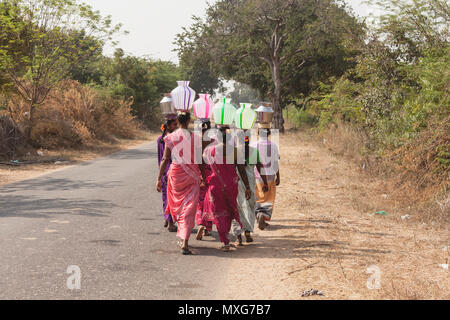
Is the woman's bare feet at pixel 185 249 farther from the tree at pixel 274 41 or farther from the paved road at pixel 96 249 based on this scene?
the tree at pixel 274 41

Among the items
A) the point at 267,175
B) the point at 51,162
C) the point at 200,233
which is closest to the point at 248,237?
the point at 200,233

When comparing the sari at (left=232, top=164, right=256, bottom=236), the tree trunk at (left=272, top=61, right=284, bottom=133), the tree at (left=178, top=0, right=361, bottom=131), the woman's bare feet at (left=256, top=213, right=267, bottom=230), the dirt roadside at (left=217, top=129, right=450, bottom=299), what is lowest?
the dirt roadside at (left=217, top=129, right=450, bottom=299)

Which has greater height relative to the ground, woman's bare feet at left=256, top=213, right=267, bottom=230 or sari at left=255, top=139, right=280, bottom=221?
sari at left=255, top=139, right=280, bottom=221

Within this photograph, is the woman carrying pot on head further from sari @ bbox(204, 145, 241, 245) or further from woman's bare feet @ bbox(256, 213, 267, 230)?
woman's bare feet @ bbox(256, 213, 267, 230)

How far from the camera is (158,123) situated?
4016 cm

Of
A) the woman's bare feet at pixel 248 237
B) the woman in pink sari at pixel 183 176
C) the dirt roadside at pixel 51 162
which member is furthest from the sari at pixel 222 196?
the dirt roadside at pixel 51 162

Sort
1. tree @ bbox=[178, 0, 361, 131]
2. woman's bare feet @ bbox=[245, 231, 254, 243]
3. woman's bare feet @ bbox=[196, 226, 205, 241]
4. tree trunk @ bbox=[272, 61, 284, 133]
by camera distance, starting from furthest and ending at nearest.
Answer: tree trunk @ bbox=[272, 61, 284, 133], tree @ bbox=[178, 0, 361, 131], woman's bare feet @ bbox=[196, 226, 205, 241], woman's bare feet @ bbox=[245, 231, 254, 243]

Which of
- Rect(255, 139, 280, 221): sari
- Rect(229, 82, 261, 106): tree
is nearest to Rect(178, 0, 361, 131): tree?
Rect(229, 82, 261, 106): tree

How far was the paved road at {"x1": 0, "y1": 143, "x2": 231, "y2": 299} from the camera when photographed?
187 inches

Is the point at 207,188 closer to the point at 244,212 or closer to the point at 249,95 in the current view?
the point at 244,212

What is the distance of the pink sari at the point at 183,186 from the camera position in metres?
6.21

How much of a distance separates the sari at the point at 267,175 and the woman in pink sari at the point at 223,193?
0.96m

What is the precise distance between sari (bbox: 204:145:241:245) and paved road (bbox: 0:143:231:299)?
370mm
